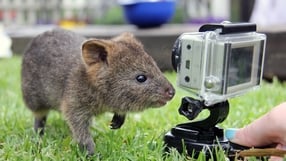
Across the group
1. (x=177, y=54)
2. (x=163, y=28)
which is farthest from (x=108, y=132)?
(x=163, y=28)

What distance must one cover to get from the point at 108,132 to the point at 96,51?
1.91 ft

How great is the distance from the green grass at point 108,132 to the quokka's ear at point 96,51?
1.38 feet

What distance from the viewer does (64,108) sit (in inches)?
127

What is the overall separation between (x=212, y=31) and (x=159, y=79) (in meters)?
0.73

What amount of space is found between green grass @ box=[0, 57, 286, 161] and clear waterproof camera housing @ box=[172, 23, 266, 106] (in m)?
0.43

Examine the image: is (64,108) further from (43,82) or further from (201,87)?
(201,87)

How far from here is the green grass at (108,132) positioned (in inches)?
113

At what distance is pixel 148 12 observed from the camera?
7.17 meters

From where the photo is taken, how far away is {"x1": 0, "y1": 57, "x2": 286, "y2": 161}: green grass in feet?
9.39

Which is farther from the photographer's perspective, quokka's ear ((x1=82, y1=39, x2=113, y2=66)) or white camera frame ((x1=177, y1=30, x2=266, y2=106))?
quokka's ear ((x1=82, y1=39, x2=113, y2=66))

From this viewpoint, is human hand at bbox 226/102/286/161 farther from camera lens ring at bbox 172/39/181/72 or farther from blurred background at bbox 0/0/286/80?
blurred background at bbox 0/0/286/80

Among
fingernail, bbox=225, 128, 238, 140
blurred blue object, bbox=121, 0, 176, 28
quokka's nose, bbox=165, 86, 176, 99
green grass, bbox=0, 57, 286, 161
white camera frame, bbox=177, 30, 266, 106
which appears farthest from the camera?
blurred blue object, bbox=121, 0, 176, 28

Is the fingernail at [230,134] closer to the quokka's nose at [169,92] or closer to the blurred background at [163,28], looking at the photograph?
the quokka's nose at [169,92]

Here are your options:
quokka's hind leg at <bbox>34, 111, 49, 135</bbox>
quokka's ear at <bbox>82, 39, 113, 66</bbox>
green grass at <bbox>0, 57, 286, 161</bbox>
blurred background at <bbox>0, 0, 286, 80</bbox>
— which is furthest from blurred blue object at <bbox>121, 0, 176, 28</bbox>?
quokka's ear at <bbox>82, 39, 113, 66</bbox>
